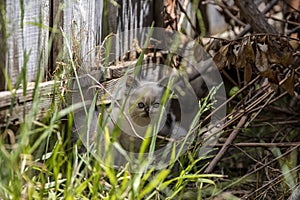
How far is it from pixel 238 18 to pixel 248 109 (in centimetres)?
118

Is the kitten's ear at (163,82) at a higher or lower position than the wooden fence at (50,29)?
lower

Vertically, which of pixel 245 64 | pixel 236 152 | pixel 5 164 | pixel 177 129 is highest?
pixel 245 64

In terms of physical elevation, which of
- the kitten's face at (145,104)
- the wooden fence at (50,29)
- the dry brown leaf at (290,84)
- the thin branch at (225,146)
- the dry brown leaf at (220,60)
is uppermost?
the wooden fence at (50,29)

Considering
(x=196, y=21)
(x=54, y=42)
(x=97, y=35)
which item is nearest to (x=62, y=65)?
(x=54, y=42)

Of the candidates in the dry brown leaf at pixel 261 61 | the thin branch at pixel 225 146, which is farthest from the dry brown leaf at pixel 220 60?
the thin branch at pixel 225 146

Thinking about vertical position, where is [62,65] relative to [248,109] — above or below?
above

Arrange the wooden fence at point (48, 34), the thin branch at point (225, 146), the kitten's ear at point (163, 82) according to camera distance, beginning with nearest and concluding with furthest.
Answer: the wooden fence at point (48, 34) → the thin branch at point (225, 146) → the kitten's ear at point (163, 82)

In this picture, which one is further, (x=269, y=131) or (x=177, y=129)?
(x=269, y=131)

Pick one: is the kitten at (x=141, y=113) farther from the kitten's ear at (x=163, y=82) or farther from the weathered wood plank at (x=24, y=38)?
the weathered wood plank at (x=24, y=38)

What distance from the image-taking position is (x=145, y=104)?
244 cm

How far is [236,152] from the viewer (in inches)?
128

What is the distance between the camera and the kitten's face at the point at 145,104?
2.40 metres

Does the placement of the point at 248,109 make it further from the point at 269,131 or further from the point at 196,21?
the point at 196,21

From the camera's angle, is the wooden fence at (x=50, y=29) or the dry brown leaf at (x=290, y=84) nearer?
the wooden fence at (x=50, y=29)
